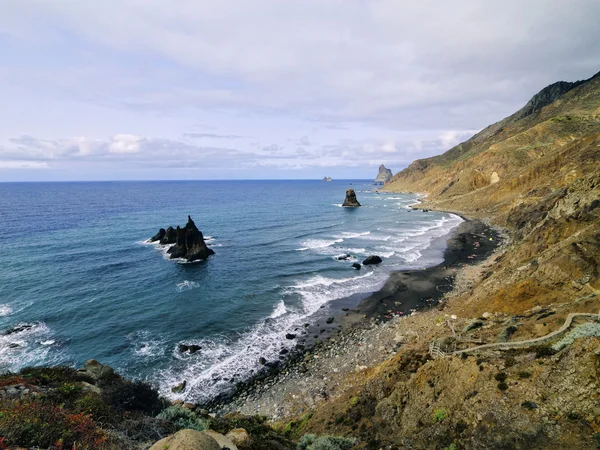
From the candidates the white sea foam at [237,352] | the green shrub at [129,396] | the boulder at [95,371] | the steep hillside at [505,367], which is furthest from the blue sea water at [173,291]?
the steep hillside at [505,367]

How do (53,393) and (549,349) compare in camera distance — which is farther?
(549,349)

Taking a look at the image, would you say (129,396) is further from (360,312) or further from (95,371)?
(360,312)

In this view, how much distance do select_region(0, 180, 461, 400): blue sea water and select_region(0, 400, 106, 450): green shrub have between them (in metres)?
15.0

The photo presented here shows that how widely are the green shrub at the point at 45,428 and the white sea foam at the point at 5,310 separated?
32.9m

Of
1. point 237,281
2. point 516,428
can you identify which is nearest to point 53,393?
point 516,428

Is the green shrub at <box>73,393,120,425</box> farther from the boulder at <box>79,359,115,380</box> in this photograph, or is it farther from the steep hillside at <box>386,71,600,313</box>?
the steep hillside at <box>386,71,600,313</box>

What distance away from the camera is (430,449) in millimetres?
10969

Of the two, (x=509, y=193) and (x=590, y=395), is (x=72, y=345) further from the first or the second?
(x=509, y=193)

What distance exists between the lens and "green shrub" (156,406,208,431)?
12.4m

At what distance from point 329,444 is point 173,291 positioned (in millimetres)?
32450

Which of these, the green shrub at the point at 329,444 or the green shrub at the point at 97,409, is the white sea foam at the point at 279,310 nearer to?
the green shrub at the point at 329,444

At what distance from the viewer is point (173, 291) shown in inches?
1550

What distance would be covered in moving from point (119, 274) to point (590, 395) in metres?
49.7

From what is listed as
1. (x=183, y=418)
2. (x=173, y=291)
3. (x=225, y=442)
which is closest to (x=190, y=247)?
(x=173, y=291)
